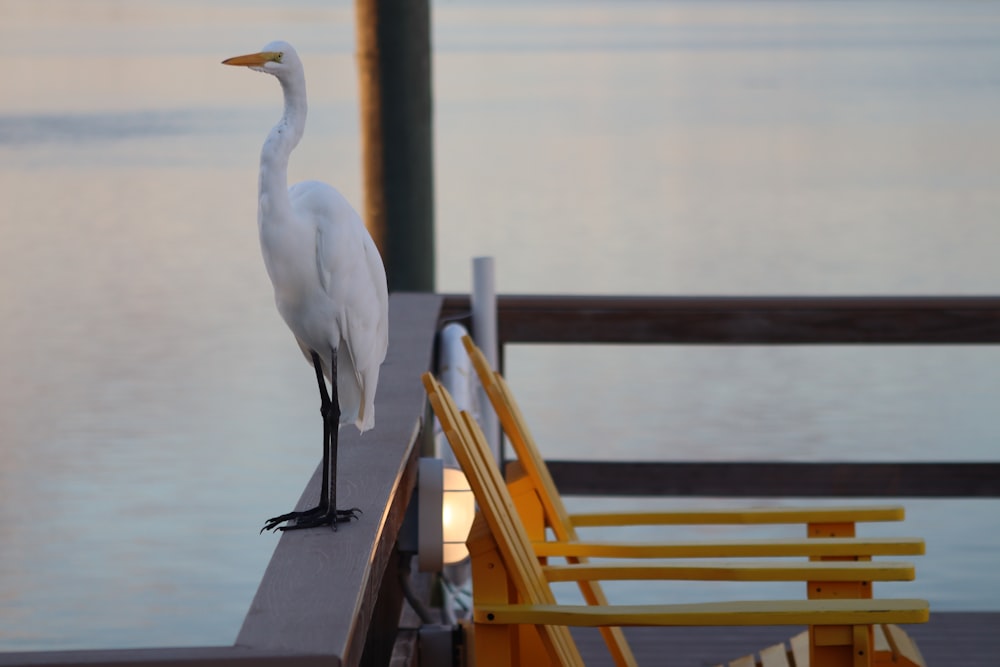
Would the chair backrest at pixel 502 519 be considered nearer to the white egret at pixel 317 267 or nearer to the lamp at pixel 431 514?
the lamp at pixel 431 514

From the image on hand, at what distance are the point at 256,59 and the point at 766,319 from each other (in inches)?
84.9

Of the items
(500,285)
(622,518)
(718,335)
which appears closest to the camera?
(622,518)

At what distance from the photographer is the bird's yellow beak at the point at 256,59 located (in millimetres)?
1942

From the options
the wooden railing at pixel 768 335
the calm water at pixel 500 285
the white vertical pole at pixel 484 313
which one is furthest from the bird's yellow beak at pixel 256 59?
the calm water at pixel 500 285

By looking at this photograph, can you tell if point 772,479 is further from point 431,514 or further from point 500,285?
point 500,285

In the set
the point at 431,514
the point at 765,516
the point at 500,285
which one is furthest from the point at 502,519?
the point at 500,285

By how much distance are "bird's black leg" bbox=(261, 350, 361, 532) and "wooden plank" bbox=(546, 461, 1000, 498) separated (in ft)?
5.32

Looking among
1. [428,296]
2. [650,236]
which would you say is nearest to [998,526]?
[428,296]

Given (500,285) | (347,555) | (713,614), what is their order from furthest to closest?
1. (500,285)
2. (713,614)
3. (347,555)

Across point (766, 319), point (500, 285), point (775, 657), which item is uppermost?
point (766, 319)

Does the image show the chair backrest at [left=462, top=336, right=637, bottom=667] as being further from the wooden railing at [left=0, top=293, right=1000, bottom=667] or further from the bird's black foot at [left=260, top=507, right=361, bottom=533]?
the bird's black foot at [left=260, top=507, right=361, bottom=533]

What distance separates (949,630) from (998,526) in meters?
2.68

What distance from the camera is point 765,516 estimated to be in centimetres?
289

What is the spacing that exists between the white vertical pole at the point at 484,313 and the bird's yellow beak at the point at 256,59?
1.84m
